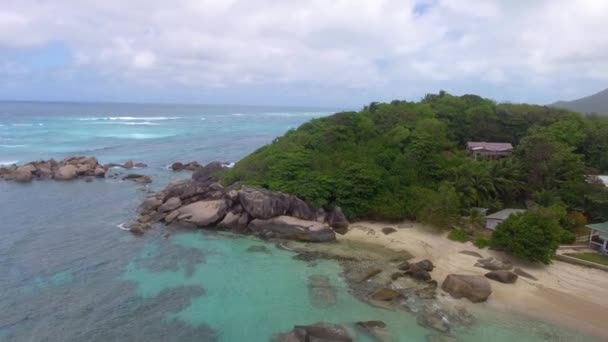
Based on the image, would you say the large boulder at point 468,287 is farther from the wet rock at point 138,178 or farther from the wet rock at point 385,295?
the wet rock at point 138,178

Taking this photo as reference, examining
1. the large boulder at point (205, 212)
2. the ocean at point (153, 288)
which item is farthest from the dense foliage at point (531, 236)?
the large boulder at point (205, 212)

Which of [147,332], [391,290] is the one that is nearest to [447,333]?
[391,290]

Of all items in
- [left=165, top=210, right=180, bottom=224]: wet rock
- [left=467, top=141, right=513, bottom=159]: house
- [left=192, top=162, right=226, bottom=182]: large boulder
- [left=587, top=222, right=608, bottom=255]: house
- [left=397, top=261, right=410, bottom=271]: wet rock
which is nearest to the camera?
[left=397, top=261, right=410, bottom=271]: wet rock

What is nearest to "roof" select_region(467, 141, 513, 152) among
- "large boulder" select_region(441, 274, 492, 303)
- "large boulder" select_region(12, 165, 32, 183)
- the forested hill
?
the forested hill

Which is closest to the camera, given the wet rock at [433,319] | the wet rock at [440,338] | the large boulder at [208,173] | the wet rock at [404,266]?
the wet rock at [440,338]

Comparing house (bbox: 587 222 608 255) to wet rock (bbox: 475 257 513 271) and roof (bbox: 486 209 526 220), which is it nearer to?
roof (bbox: 486 209 526 220)

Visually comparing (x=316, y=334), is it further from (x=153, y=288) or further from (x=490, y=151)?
(x=490, y=151)
